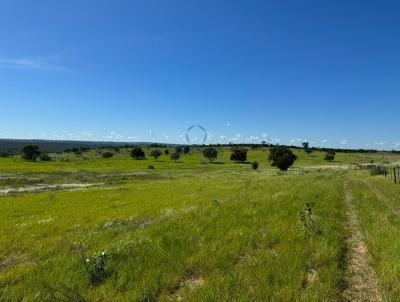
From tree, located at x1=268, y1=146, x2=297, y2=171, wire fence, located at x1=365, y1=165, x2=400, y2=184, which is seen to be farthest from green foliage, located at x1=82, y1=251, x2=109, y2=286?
tree, located at x1=268, y1=146, x2=297, y2=171

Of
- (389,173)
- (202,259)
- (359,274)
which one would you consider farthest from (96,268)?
(389,173)

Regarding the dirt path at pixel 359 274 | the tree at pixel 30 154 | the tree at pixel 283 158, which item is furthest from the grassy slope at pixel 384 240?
the tree at pixel 30 154

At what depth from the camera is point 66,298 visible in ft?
27.1

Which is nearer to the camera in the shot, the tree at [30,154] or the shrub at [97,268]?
the shrub at [97,268]

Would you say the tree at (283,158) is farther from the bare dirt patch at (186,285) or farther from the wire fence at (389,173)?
the bare dirt patch at (186,285)

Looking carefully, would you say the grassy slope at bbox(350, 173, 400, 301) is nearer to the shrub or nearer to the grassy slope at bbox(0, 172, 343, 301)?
the grassy slope at bbox(0, 172, 343, 301)

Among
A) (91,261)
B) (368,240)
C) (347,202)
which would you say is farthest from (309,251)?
(347,202)

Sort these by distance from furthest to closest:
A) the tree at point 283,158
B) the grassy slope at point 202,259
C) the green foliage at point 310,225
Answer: the tree at point 283,158, the green foliage at point 310,225, the grassy slope at point 202,259

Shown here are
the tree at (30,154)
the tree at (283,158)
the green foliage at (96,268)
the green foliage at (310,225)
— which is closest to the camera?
the green foliage at (96,268)

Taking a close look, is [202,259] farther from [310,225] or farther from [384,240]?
[384,240]

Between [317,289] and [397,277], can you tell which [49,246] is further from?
[397,277]

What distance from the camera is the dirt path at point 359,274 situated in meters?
8.09

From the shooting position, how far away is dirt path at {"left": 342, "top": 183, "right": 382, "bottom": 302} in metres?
8.09

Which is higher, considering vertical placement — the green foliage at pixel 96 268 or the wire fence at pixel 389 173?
the wire fence at pixel 389 173
